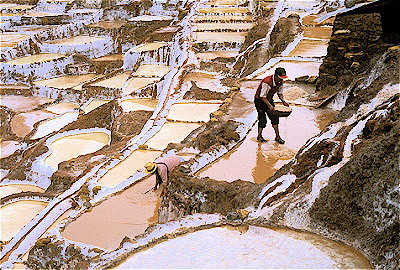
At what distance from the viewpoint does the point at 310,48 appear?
12953mm

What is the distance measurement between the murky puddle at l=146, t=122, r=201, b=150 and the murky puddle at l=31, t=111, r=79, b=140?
8.64 m

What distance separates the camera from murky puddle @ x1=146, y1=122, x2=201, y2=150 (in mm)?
9875

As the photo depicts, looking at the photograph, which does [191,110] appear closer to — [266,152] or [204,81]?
[204,81]

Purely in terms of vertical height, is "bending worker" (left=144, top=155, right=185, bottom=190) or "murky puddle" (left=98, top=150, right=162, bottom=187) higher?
"bending worker" (left=144, top=155, right=185, bottom=190)

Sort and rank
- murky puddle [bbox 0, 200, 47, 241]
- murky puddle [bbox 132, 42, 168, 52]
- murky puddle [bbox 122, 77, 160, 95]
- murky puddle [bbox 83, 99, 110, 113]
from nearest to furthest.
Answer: murky puddle [bbox 0, 200, 47, 241] < murky puddle [bbox 122, 77, 160, 95] < murky puddle [bbox 83, 99, 110, 113] < murky puddle [bbox 132, 42, 168, 52]

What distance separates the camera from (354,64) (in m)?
7.88

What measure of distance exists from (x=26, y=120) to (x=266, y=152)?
1676 centimetres

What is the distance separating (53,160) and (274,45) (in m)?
7.84

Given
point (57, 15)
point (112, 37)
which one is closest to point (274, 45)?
point (112, 37)

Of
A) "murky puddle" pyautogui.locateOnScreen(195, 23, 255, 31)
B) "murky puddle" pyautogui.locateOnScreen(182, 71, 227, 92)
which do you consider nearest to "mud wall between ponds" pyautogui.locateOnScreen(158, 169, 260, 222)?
"murky puddle" pyautogui.locateOnScreen(182, 71, 227, 92)

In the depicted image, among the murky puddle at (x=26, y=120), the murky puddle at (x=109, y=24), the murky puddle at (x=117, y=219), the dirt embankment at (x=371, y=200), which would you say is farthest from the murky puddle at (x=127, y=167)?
the murky puddle at (x=109, y=24)

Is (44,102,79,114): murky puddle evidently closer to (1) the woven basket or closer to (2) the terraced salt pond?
(2) the terraced salt pond

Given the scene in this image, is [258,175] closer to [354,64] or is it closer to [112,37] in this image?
[354,64]

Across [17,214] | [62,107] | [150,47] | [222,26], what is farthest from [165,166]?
[62,107]
